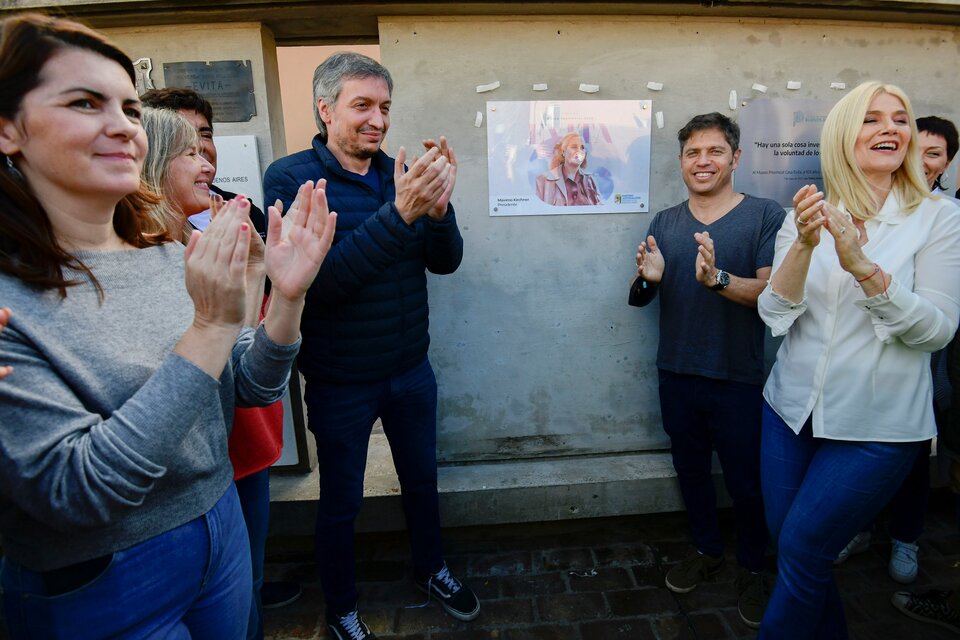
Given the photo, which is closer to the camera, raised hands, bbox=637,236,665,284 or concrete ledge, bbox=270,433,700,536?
raised hands, bbox=637,236,665,284

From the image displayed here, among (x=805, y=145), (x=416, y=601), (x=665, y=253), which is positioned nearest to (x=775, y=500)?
(x=665, y=253)

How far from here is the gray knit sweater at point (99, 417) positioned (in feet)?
3.33

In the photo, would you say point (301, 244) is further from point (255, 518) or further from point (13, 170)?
point (255, 518)

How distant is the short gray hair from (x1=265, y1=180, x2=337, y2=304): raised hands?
3.76 feet

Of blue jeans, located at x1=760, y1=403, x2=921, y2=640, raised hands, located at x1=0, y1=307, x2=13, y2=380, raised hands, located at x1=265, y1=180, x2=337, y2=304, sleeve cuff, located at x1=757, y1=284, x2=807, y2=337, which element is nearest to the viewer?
raised hands, located at x1=0, y1=307, x2=13, y2=380

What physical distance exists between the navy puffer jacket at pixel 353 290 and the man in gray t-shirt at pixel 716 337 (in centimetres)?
120

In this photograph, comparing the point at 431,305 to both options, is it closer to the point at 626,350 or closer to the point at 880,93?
the point at 626,350

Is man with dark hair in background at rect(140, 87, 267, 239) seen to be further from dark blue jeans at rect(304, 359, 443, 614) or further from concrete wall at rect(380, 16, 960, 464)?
concrete wall at rect(380, 16, 960, 464)

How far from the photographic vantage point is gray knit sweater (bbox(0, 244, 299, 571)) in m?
1.01

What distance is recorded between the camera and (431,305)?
3.23 meters

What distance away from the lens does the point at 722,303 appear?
2666 mm

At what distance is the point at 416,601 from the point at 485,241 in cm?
200

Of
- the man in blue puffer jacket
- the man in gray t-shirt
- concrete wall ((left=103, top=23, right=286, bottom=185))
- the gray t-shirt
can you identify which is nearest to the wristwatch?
the man in gray t-shirt

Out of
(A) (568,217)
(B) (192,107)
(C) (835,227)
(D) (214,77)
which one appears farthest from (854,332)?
(D) (214,77)
